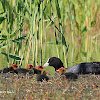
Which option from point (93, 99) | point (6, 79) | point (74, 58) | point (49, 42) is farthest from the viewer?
point (49, 42)

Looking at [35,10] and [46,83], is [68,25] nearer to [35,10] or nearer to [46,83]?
[35,10]

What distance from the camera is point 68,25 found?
12844 mm

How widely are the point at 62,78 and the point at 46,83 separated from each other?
0.45 meters

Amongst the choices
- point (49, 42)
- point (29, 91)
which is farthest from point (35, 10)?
point (49, 42)

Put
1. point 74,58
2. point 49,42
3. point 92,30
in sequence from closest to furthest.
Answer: point 74,58, point 49,42, point 92,30

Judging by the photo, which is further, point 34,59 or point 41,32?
point 34,59

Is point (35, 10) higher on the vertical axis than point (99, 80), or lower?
higher

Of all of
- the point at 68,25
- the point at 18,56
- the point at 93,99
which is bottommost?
the point at 93,99

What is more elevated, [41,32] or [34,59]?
[41,32]

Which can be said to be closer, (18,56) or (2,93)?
(2,93)

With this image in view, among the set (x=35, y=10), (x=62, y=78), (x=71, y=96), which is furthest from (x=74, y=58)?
(x=71, y=96)

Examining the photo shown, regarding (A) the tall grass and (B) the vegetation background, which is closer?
(B) the vegetation background

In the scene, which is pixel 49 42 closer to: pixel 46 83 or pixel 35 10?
pixel 35 10

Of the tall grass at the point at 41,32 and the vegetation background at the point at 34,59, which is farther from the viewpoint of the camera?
the tall grass at the point at 41,32
